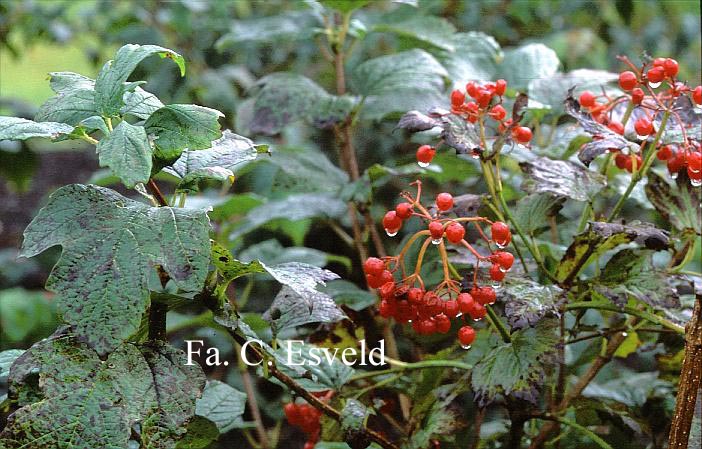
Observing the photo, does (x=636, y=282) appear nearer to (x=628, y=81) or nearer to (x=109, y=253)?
(x=628, y=81)

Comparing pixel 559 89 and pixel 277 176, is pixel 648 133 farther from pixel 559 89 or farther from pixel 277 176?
pixel 277 176

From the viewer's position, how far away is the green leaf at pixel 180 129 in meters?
0.62

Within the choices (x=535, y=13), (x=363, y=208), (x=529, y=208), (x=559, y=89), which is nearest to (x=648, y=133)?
(x=529, y=208)

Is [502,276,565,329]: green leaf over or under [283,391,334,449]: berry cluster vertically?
over

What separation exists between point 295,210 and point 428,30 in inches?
13.1

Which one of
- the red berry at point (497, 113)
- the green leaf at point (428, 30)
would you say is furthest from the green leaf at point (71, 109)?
the green leaf at point (428, 30)

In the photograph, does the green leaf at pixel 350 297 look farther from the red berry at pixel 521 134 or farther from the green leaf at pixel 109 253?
the green leaf at pixel 109 253

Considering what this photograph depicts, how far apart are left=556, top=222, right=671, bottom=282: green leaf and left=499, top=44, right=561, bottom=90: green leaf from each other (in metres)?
0.42

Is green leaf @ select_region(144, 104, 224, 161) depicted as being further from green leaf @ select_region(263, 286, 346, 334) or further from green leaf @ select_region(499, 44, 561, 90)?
green leaf @ select_region(499, 44, 561, 90)

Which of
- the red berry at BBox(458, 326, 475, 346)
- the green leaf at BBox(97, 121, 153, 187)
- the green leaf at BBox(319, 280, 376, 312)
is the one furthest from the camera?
the green leaf at BBox(319, 280, 376, 312)

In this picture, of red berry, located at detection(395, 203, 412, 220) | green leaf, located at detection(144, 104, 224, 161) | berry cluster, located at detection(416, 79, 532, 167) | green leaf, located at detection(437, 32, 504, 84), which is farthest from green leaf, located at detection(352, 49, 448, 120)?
green leaf, located at detection(144, 104, 224, 161)

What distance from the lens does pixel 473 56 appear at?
1224 mm

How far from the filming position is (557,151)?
3.23 ft

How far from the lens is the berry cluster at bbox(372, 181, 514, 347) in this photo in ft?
2.41
